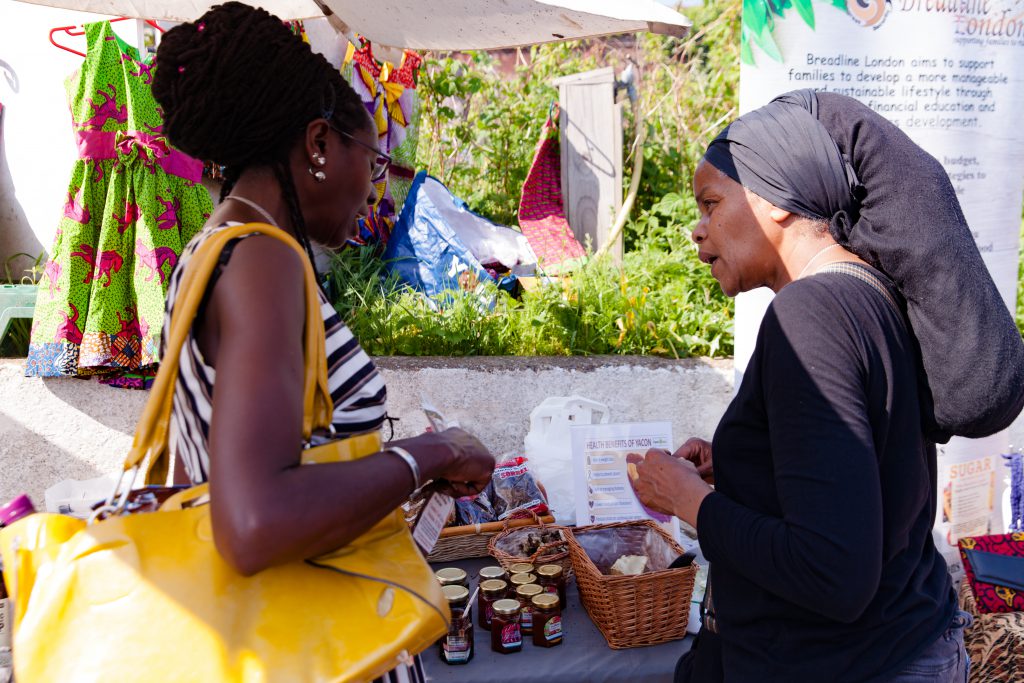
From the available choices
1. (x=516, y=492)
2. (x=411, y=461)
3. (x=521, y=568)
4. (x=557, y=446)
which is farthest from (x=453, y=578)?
(x=411, y=461)

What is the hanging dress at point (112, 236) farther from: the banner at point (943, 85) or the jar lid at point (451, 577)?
the banner at point (943, 85)

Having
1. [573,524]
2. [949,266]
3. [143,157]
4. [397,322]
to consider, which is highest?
[143,157]

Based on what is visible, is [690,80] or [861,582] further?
[690,80]

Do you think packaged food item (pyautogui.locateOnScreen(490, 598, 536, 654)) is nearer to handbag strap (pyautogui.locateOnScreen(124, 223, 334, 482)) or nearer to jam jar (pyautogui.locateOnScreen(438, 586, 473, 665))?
jam jar (pyautogui.locateOnScreen(438, 586, 473, 665))

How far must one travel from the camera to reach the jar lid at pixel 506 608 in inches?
93.2

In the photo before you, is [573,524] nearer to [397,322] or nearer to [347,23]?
[397,322]

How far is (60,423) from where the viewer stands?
380 centimetres

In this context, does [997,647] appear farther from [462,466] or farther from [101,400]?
[101,400]

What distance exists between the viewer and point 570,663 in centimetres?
234

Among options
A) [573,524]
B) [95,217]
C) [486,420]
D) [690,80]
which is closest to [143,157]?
[95,217]

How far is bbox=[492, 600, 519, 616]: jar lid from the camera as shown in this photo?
2.37 metres

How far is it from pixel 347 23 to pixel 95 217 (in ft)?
5.21

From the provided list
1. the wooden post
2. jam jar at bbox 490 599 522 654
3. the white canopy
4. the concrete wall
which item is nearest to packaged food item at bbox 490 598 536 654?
jam jar at bbox 490 599 522 654

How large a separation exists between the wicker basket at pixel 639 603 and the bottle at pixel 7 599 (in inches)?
58.4
